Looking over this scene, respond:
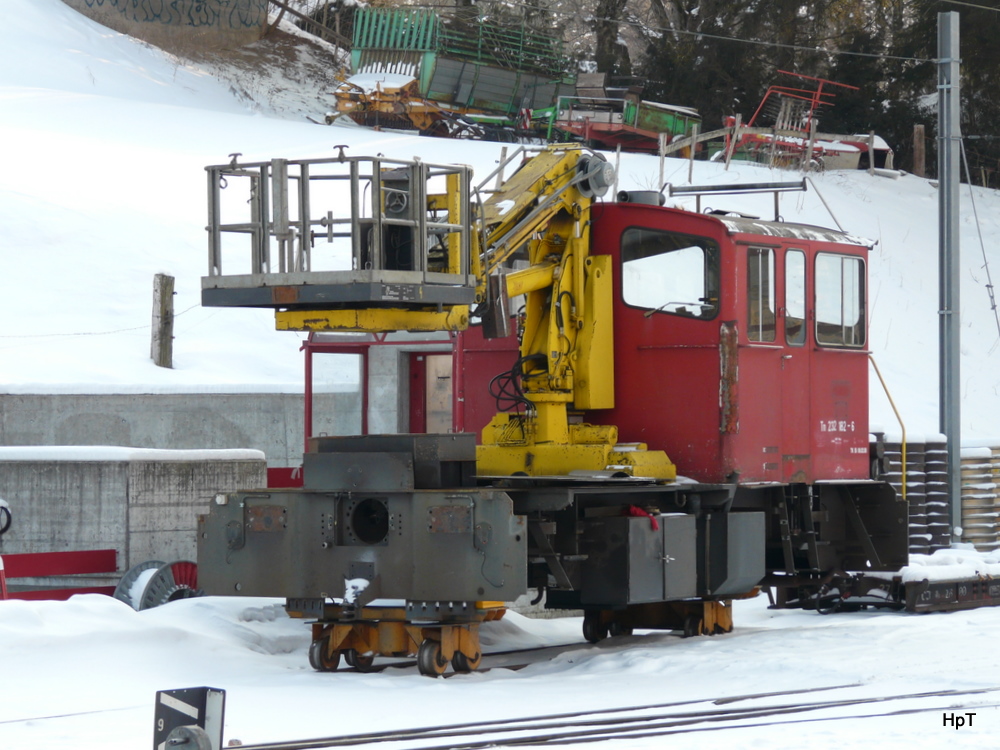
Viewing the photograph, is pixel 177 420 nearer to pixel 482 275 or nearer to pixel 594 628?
pixel 594 628

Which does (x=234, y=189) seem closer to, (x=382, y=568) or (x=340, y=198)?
(x=340, y=198)

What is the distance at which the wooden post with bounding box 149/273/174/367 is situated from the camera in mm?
19922

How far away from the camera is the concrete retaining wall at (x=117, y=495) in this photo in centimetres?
1248

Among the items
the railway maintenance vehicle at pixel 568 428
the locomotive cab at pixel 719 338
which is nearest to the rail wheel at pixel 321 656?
the railway maintenance vehicle at pixel 568 428

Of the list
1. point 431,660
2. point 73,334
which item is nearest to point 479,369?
point 431,660

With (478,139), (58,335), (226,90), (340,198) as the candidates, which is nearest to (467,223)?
(58,335)

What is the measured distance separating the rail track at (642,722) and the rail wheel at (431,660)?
5.63 ft

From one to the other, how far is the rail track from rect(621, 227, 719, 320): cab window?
143 inches

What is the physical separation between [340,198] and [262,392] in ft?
32.7

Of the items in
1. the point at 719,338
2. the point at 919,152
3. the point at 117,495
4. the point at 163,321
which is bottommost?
the point at 117,495

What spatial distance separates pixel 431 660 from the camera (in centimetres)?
980

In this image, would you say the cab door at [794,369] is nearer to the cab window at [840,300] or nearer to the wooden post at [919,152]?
the cab window at [840,300]

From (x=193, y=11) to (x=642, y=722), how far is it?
3586 cm

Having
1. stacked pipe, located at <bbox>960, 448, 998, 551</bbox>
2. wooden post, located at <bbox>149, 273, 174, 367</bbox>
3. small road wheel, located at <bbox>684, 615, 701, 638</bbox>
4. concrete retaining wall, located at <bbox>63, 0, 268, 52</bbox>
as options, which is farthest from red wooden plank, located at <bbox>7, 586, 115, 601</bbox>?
concrete retaining wall, located at <bbox>63, 0, 268, 52</bbox>
